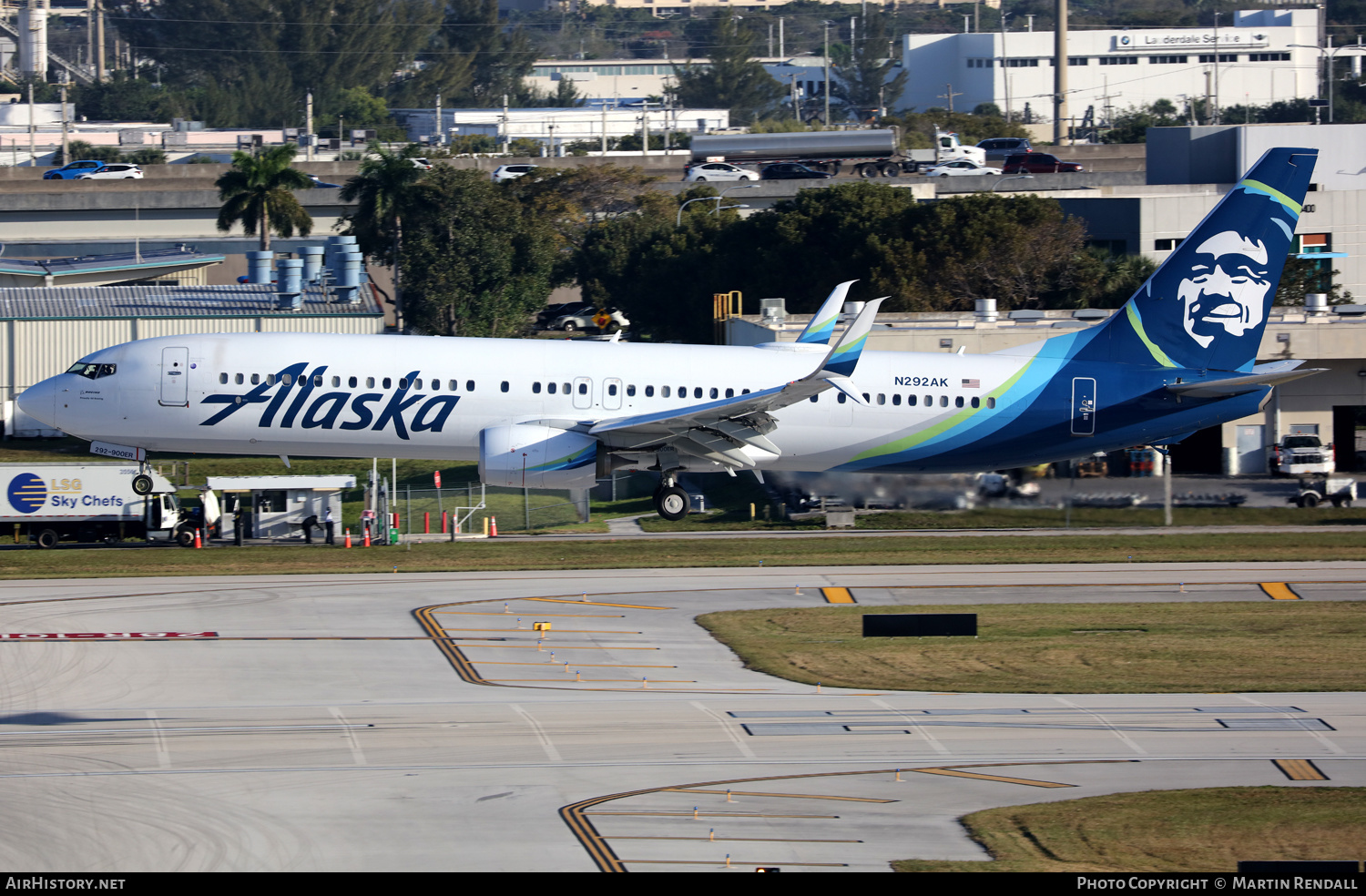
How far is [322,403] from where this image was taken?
39.0m

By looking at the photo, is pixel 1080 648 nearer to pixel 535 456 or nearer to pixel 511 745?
pixel 511 745

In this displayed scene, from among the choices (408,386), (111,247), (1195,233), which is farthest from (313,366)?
(111,247)

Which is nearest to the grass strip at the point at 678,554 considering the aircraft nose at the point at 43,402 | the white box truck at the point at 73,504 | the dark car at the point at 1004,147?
the white box truck at the point at 73,504

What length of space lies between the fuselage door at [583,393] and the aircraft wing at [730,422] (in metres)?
0.63

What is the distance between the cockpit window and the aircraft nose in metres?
0.70

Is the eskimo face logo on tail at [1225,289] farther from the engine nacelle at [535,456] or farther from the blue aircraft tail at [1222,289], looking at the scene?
the engine nacelle at [535,456]

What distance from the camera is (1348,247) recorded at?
96.8 meters

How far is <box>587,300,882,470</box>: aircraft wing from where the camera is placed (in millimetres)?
36250

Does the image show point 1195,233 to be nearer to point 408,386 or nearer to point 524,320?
point 408,386

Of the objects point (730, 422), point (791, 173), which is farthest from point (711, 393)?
point (791, 173)

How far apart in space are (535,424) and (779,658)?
35.9ft

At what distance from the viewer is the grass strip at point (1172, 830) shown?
64.8ft
